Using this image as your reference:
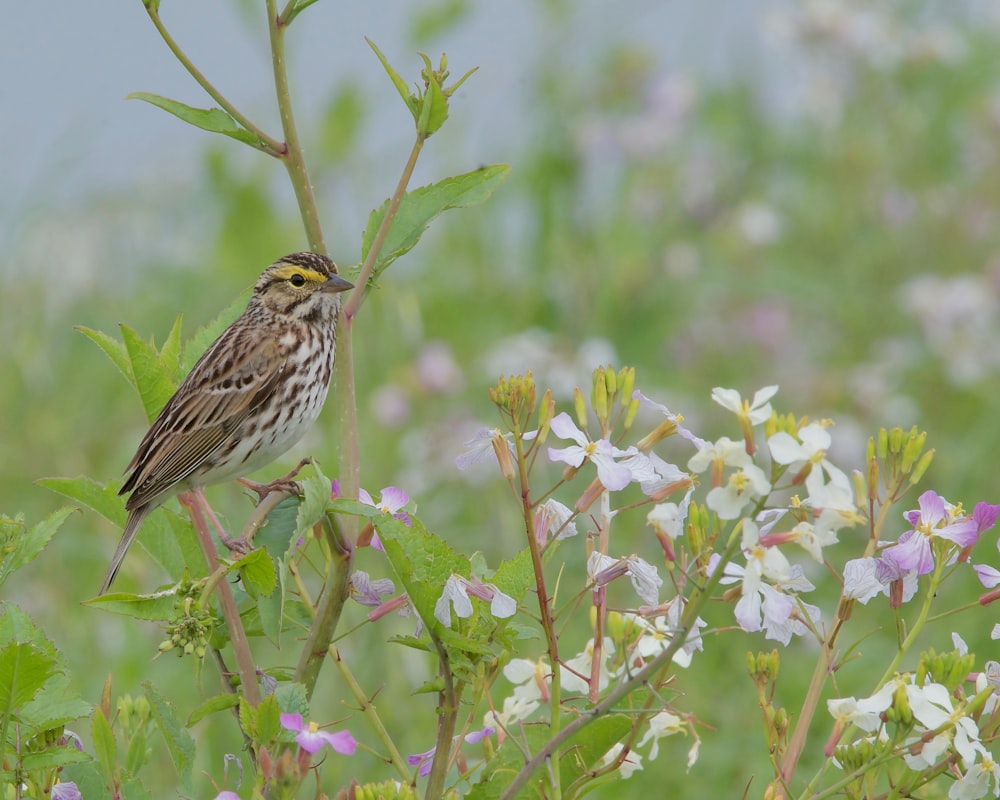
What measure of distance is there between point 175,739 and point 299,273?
2.25m

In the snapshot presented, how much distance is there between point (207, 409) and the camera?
367 centimetres

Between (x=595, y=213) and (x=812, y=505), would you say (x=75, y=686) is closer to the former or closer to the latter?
(x=812, y=505)

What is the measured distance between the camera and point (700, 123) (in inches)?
343

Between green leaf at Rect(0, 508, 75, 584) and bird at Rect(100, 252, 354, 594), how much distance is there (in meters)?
1.06

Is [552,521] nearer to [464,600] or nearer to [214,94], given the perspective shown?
[464,600]

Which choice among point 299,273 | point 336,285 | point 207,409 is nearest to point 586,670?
point 207,409

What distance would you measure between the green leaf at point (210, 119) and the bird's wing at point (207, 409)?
100 cm

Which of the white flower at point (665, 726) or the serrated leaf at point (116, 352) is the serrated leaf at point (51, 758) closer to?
the serrated leaf at point (116, 352)

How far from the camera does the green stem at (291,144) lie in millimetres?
2094

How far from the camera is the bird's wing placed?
330 centimetres

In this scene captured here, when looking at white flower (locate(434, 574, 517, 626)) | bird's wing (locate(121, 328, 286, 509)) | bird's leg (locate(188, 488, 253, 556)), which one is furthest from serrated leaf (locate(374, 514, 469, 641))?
bird's wing (locate(121, 328, 286, 509))

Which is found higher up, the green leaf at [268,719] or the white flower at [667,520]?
the green leaf at [268,719]

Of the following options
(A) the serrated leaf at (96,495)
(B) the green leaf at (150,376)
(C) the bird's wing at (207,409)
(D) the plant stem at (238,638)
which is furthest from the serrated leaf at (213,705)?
(C) the bird's wing at (207,409)

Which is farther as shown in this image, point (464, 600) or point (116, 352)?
point (116, 352)
